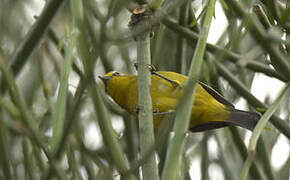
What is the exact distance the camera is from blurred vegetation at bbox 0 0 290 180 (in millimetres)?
1069

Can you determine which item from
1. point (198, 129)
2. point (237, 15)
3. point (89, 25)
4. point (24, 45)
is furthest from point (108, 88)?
point (89, 25)

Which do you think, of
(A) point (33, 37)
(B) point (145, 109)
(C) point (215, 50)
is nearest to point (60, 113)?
(B) point (145, 109)

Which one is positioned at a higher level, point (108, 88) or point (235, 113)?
point (108, 88)

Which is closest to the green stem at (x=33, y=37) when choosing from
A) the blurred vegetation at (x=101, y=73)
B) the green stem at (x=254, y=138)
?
the blurred vegetation at (x=101, y=73)

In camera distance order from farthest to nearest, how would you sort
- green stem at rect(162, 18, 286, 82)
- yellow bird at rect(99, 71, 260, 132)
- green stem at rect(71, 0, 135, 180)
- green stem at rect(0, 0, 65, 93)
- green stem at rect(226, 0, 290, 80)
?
yellow bird at rect(99, 71, 260, 132) < green stem at rect(162, 18, 286, 82) < green stem at rect(0, 0, 65, 93) < green stem at rect(226, 0, 290, 80) < green stem at rect(71, 0, 135, 180)

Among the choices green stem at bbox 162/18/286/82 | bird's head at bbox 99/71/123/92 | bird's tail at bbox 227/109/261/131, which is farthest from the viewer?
bird's head at bbox 99/71/123/92

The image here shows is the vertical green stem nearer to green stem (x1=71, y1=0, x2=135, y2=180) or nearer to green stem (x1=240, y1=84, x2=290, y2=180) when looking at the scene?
green stem (x1=71, y1=0, x2=135, y2=180)

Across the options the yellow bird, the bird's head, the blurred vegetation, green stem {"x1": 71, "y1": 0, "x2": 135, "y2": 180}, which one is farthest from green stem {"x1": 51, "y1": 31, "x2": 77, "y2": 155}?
the bird's head

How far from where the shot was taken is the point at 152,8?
54.7 inches

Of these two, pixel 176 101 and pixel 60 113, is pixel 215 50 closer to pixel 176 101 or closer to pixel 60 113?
pixel 176 101

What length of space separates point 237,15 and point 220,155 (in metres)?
0.82

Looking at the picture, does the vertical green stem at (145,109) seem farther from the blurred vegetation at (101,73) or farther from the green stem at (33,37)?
the green stem at (33,37)

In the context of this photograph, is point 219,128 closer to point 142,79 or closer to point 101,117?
point 142,79

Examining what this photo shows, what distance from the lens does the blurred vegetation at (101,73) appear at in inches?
42.1
